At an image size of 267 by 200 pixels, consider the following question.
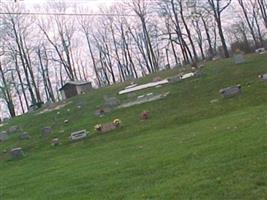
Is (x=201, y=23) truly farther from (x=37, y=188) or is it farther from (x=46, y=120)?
Answer: (x=37, y=188)

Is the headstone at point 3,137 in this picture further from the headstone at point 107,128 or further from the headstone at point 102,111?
the headstone at point 107,128

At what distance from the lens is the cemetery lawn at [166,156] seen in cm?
850

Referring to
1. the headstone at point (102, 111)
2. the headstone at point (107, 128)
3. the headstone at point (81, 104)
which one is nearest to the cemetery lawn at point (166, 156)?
the headstone at point (107, 128)

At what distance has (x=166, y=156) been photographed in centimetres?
1236

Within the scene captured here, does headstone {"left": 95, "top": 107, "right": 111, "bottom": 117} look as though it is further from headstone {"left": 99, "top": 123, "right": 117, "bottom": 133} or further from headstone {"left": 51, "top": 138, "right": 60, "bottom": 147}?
headstone {"left": 99, "top": 123, "right": 117, "bottom": 133}

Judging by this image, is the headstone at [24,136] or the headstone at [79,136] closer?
the headstone at [79,136]

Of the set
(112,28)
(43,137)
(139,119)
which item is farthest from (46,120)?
(112,28)

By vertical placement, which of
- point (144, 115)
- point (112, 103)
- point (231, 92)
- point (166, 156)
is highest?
point (112, 103)

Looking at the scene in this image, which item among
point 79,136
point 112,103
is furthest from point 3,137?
point 79,136

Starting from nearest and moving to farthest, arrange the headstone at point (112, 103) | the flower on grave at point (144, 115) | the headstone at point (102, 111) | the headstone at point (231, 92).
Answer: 1. the headstone at point (231, 92)
2. the flower on grave at point (144, 115)
3. the headstone at point (102, 111)
4. the headstone at point (112, 103)

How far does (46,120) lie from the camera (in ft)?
117

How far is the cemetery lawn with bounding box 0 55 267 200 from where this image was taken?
27.9 feet

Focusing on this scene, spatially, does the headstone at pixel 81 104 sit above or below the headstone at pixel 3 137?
above

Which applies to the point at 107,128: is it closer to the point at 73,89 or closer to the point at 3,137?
the point at 3,137
